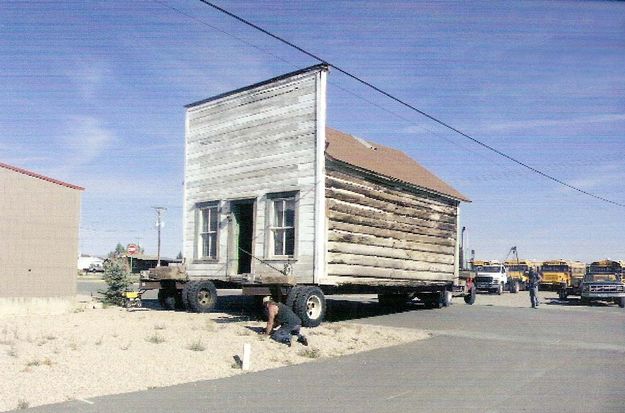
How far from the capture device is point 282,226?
16.3 m

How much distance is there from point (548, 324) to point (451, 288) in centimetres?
616

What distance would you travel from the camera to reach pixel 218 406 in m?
7.12

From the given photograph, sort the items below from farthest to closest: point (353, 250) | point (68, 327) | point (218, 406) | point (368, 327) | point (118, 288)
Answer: point (118, 288) < point (353, 250) < point (368, 327) < point (68, 327) < point (218, 406)

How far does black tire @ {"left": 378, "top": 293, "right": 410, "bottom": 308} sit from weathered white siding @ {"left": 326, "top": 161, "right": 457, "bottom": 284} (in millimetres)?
2473

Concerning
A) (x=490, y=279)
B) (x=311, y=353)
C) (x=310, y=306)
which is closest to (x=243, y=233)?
(x=310, y=306)

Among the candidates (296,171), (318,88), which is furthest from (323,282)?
(318,88)

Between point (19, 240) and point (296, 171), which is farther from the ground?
point (296, 171)

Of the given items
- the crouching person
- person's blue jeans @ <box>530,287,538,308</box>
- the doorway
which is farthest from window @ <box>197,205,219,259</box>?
person's blue jeans @ <box>530,287,538,308</box>

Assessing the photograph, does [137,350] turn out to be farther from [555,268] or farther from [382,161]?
[555,268]

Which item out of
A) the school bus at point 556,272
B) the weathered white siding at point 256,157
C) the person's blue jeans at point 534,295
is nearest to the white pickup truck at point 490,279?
the school bus at point 556,272

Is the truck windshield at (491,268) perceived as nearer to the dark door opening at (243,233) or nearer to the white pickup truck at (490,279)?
the white pickup truck at (490,279)

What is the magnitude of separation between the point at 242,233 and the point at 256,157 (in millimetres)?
2882

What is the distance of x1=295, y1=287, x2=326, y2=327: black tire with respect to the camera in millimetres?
13938

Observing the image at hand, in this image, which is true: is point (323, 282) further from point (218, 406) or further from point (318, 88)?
point (218, 406)
